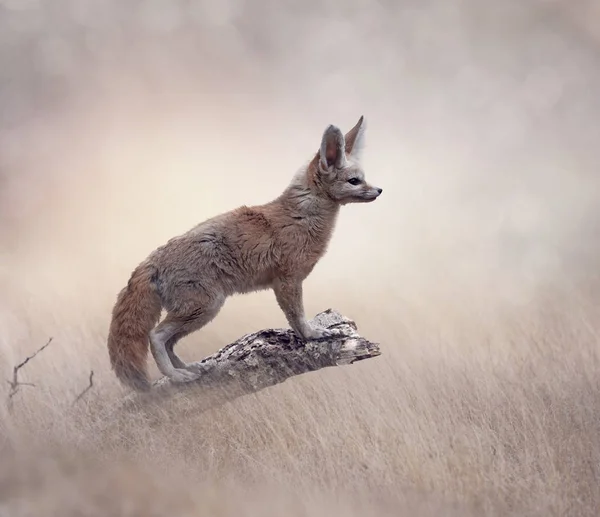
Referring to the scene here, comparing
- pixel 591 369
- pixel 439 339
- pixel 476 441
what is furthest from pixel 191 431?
pixel 591 369

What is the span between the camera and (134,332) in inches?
208

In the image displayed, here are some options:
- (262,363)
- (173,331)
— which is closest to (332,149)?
(262,363)

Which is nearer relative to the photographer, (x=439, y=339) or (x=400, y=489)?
(x=400, y=489)

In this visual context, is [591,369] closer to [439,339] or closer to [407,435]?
[439,339]

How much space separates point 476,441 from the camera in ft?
18.1

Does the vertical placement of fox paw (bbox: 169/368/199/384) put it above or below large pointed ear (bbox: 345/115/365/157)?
below

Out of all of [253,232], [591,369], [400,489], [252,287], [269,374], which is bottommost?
[400,489]

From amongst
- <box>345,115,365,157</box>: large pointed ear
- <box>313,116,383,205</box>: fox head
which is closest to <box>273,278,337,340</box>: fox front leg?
<box>313,116,383,205</box>: fox head

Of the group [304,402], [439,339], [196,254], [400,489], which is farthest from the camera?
[439,339]

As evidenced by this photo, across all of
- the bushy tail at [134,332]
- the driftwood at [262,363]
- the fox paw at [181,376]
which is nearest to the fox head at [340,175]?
the driftwood at [262,363]

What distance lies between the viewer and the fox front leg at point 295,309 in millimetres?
5456

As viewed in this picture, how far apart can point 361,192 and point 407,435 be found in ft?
5.77

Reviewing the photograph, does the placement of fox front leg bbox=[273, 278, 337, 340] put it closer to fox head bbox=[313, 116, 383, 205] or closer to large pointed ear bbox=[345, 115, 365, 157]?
fox head bbox=[313, 116, 383, 205]

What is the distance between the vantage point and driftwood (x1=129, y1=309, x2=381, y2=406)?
5.44 m
